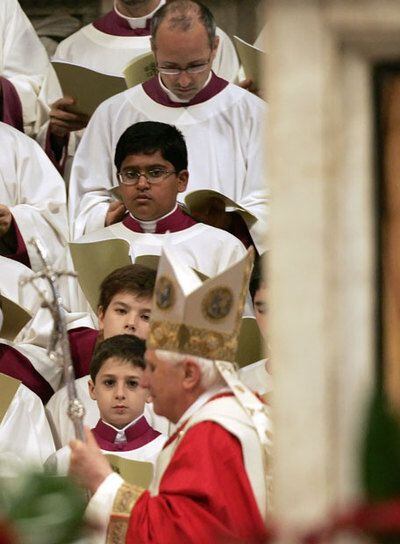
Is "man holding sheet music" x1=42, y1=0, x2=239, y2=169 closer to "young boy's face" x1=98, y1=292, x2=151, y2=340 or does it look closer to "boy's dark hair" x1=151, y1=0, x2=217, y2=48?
"boy's dark hair" x1=151, y1=0, x2=217, y2=48

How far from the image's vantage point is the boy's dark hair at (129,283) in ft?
22.1

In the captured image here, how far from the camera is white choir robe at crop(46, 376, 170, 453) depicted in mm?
6762

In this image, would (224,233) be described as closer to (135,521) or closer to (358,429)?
(135,521)

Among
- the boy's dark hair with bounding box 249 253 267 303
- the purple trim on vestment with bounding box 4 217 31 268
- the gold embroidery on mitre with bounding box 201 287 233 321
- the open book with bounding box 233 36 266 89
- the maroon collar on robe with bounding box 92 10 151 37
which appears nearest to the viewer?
the gold embroidery on mitre with bounding box 201 287 233 321

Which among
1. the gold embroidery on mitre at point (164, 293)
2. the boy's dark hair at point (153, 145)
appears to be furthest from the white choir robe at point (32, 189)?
the gold embroidery on mitre at point (164, 293)

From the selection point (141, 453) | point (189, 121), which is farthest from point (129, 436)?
point (189, 121)

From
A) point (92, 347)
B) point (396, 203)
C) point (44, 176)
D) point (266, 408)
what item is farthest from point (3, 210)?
point (396, 203)

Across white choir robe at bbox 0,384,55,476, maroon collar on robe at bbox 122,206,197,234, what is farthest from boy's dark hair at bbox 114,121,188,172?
white choir robe at bbox 0,384,55,476

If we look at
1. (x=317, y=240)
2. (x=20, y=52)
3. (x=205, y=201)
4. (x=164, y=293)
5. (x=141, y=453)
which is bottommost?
(x=141, y=453)

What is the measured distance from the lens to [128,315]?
6.79 m

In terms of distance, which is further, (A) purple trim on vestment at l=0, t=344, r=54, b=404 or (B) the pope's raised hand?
(A) purple trim on vestment at l=0, t=344, r=54, b=404

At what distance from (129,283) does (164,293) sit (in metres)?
1.83

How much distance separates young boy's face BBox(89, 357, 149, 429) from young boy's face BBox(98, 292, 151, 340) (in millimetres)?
311

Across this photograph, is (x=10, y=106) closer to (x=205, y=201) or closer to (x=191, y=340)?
(x=205, y=201)
